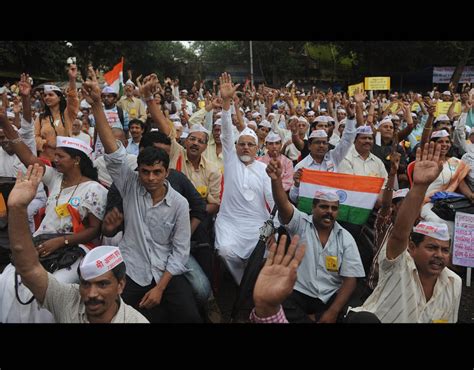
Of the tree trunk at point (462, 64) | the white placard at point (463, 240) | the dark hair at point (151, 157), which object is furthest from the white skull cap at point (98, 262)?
the tree trunk at point (462, 64)

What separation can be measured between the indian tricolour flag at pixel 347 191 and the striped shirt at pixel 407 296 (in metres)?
1.37

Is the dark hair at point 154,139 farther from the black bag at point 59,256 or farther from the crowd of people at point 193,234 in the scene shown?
the black bag at point 59,256

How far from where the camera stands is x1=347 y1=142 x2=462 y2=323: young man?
281cm

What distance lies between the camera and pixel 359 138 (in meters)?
5.61

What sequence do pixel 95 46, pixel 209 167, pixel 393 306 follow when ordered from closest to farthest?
pixel 393 306
pixel 209 167
pixel 95 46

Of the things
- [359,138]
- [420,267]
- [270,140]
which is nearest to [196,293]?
[420,267]

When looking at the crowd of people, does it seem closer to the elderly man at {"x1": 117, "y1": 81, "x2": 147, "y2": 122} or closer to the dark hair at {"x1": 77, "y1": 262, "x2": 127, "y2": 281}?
the dark hair at {"x1": 77, "y1": 262, "x2": 127, "y2": 281}

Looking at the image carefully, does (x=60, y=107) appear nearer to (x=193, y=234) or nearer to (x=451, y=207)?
(x=193, y=234)

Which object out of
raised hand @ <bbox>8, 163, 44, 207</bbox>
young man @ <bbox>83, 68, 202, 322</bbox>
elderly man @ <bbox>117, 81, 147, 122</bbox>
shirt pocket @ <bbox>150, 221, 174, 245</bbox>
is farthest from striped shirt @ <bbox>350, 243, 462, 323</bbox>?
elderly man @ <bbox>117, 81, 147, 122</bbox>

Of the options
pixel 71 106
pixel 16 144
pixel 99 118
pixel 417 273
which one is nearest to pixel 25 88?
pixel 71 106

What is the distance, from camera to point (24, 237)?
2604mm

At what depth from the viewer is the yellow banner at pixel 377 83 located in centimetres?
1210
